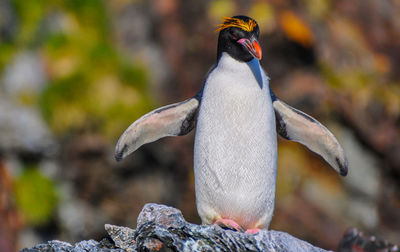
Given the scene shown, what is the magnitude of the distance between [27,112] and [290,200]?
3.44m

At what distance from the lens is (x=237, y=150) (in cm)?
353

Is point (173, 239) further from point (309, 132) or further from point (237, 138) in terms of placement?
point (309, 132)

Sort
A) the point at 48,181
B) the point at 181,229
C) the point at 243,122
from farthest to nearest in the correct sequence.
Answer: the point at 48,181 < the point at 243,122 < the point at 181,229

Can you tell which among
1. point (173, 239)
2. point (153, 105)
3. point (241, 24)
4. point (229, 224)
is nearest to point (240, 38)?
point (241, 24)

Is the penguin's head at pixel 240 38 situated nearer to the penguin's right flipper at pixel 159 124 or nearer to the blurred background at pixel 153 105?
the penguin's right flipper at pixel 159 124

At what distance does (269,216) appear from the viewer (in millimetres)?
3711

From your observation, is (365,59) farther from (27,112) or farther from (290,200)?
(27,112)

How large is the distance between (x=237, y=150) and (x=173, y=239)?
819mm

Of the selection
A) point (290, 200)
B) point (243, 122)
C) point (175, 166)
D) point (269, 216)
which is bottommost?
point (290, 200)

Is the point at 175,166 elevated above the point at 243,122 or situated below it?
below

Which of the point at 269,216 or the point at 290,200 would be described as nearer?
the point at 269,216

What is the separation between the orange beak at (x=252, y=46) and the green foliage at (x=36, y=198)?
488cm

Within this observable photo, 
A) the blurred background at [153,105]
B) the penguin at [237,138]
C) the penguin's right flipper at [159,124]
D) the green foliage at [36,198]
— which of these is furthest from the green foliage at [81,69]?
the penguin at [237,138]

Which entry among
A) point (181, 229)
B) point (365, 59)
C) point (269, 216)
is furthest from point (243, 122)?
point (365, 59)
